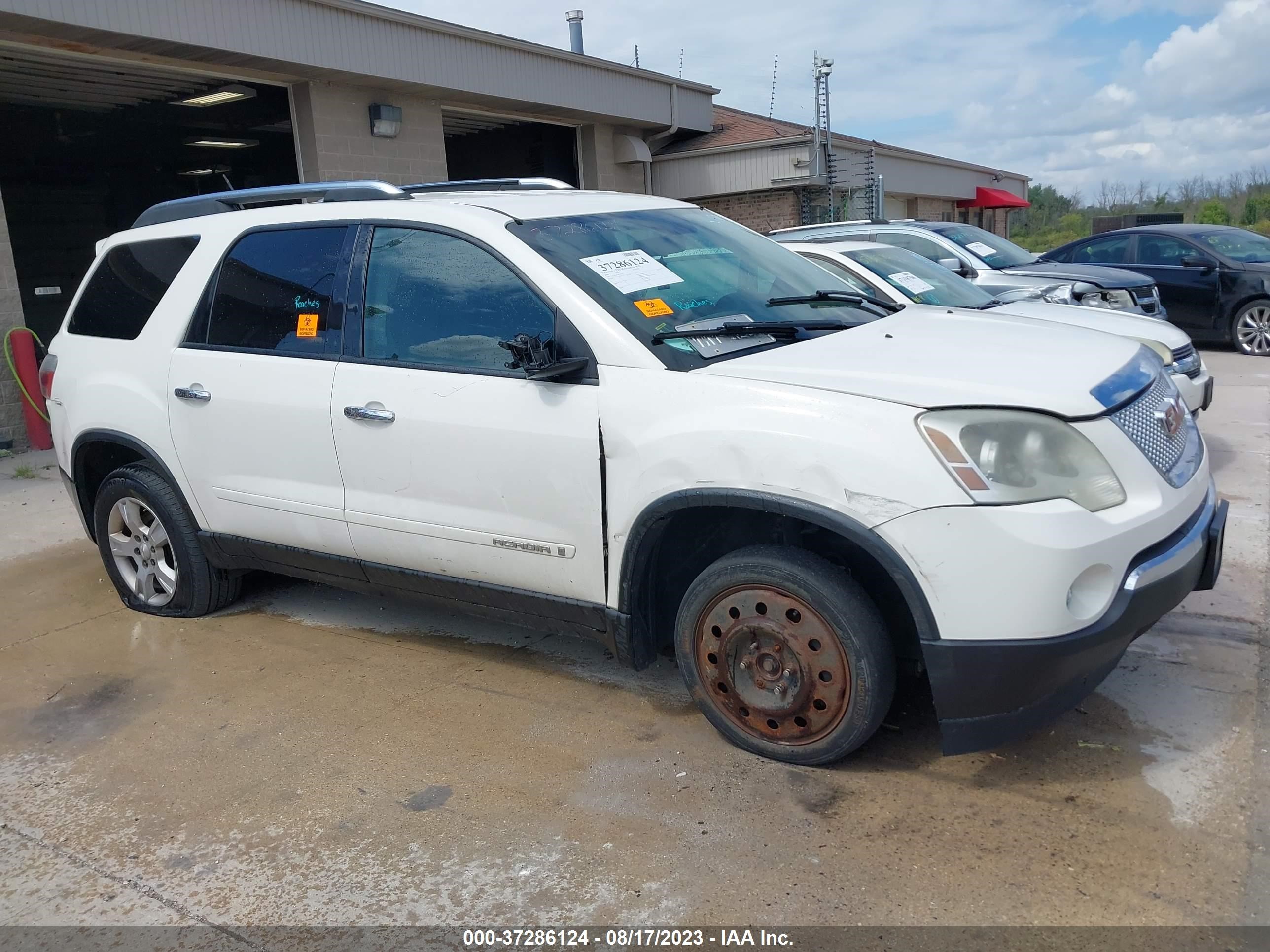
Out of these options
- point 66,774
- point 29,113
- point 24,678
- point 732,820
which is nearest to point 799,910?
point 732,820

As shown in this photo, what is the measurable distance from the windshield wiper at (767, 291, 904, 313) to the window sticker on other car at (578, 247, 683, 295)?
0.40 meters

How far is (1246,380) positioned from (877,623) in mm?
9191

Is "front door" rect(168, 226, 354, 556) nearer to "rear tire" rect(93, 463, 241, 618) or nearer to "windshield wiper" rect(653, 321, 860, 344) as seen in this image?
"rear tire" rect(93, 463, 241, 618)

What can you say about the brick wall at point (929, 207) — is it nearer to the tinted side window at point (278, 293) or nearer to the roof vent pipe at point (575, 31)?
the roof vent pipe at point (575, 31)

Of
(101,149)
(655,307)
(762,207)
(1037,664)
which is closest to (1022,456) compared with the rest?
(1037,664)

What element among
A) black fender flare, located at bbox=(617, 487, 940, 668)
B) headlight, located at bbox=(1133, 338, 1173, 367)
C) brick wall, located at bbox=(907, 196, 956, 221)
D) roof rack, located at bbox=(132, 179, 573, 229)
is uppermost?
brick wall, located at bbox=(907, 196, 956, 221)

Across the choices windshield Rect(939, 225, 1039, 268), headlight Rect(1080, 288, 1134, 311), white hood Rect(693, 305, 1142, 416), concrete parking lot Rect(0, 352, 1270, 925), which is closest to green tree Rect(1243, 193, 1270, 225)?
windshield Rect(939, 225, 1039, 268)

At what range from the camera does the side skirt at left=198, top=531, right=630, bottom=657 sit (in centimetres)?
361

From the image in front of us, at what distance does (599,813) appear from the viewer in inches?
124

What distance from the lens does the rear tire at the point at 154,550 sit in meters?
4.79

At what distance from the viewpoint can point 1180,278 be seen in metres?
12.8

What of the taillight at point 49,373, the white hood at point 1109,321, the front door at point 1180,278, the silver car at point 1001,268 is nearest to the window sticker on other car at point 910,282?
the white hood at point 1109,321

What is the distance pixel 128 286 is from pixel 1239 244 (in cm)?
1295

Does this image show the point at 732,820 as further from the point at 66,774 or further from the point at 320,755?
the point at 66,774
